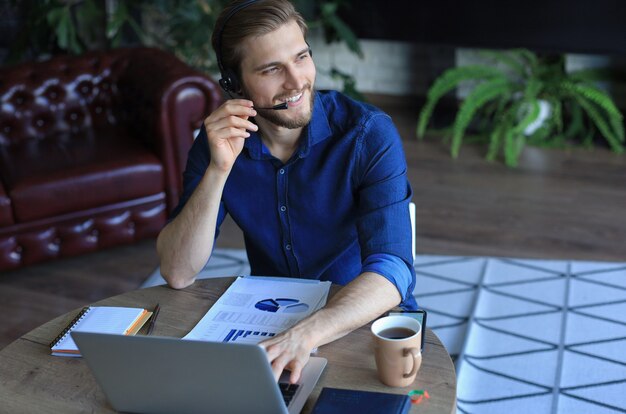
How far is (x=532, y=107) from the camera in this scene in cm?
444

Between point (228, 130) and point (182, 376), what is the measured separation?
0.61 m

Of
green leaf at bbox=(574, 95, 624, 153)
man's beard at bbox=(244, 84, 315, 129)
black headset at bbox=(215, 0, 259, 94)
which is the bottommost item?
green leaf at bbox=(574, 95, 624, 153)

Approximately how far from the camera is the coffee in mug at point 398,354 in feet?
4.23

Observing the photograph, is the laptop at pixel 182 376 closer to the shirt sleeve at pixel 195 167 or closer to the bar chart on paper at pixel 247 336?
the bar chart on paper at pixel 247 336

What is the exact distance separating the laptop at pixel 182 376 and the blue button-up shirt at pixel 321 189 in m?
0.53

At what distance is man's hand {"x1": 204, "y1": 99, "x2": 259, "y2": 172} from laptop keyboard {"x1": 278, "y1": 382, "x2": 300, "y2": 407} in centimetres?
55

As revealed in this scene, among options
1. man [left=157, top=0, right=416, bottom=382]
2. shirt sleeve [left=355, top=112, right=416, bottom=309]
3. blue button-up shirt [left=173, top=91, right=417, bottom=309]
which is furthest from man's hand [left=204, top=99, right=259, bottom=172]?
shirt sleeve [left=355, top=112, right=416, bottom=309]

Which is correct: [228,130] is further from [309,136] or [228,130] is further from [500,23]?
[500,23]

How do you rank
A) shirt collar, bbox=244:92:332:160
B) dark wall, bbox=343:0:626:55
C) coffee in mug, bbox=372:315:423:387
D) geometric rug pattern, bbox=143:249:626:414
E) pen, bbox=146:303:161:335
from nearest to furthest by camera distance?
coffee in mug, bbox=372:315:423:387, pen, bbox=146:303:161:335, shirt collar, bbox=244:92:332:160, geometric rug pattern, bbox=143:249:626:414, dark wall, bbox=343:0:626:55

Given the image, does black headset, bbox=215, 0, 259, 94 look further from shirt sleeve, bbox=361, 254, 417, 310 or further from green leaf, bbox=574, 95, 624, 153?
green leaf, bbox=574, 95, 624, 153

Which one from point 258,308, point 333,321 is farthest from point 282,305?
point 333,321

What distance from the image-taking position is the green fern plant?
4367mm

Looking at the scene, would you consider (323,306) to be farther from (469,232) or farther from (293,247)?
(469,232)

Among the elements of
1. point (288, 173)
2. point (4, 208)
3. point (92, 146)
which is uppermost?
point (288, 173)
